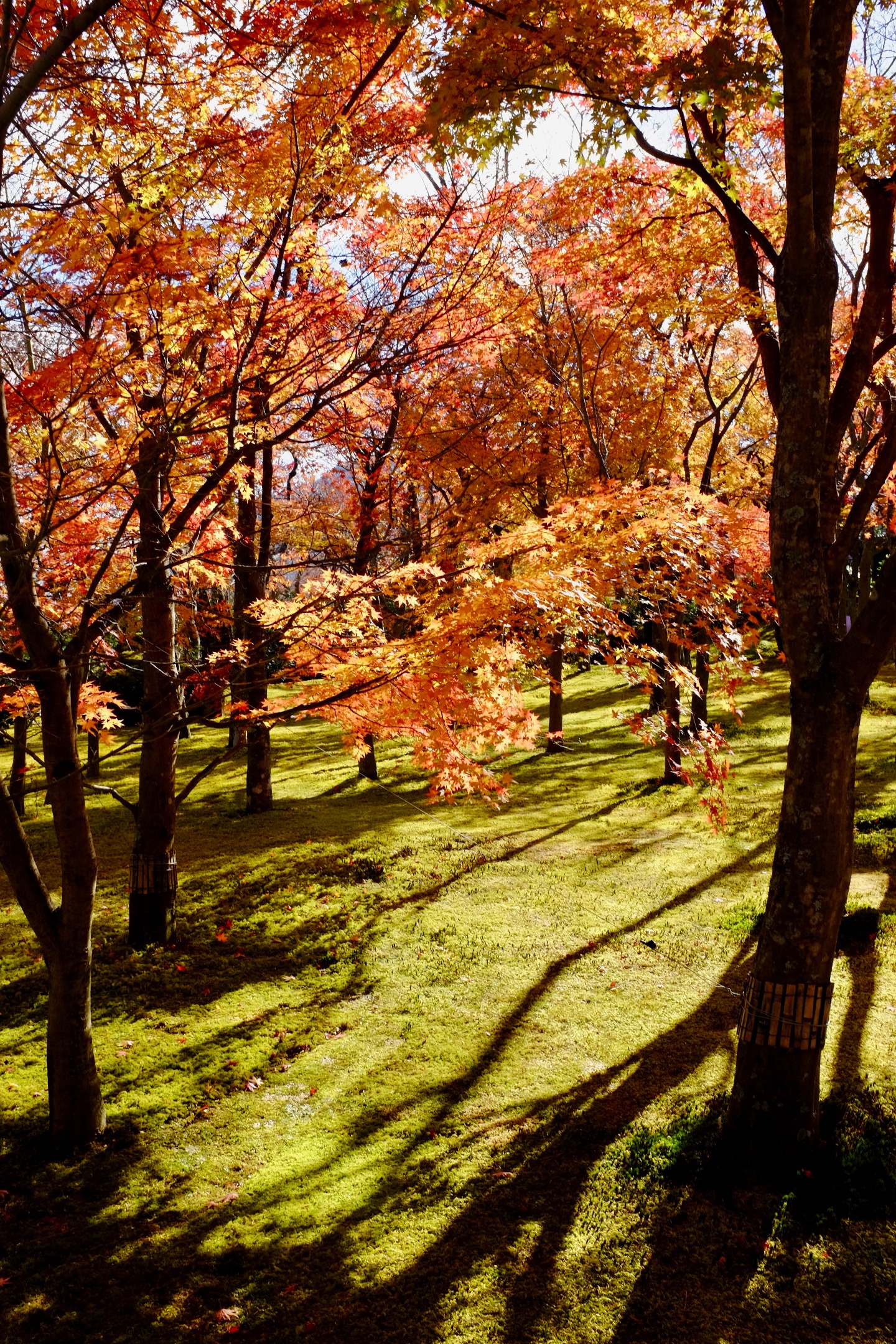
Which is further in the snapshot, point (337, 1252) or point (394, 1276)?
point (337, 1252)

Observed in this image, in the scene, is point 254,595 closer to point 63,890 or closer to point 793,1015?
point 63,890

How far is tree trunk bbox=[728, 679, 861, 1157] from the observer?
4363mm

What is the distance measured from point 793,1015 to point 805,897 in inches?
25.5

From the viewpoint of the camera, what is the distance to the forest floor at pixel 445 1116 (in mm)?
3848

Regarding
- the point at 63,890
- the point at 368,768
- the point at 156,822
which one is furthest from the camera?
the point at 368,768

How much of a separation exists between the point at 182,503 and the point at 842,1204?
26.4 ft

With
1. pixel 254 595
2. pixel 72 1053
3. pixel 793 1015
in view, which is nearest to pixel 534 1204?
pixel 793 1015

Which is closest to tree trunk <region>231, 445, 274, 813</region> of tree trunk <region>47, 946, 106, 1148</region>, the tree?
tree trunk <region>47, 946, 106, 1148</region>

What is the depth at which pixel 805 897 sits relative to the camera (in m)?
4.40

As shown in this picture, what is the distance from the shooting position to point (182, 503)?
344 inches

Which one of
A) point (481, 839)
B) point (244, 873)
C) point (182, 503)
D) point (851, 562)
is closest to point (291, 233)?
point (182, 503)

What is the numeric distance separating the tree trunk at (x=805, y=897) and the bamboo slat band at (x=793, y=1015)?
0.01 meters

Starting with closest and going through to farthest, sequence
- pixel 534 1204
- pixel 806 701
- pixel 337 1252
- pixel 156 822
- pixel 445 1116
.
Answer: pixel 337 1252, pixel 806 701, pixel 534 1204, pixel 445 1116, pixel 156 822

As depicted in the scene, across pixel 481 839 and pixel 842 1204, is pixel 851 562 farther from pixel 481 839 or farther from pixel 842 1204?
pixel 842 1204
